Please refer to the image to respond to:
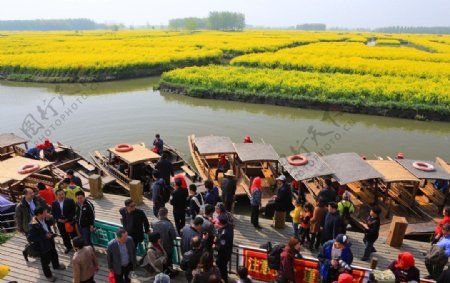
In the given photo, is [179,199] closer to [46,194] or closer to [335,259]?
[46,194]

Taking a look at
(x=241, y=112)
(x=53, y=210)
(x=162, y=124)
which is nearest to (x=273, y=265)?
(x=53, y=210)

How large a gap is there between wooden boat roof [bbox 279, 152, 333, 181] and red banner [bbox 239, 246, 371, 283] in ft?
11.3

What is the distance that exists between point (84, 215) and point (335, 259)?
484 centimetres

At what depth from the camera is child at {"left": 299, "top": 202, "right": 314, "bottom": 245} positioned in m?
7.52

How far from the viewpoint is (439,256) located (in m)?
6.18

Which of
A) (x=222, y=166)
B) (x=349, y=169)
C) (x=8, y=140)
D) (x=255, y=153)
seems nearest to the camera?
(x=349, y=169)

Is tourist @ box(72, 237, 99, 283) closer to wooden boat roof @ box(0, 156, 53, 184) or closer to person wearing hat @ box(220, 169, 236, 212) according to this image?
person wearing hat @ box(220, 169, 236, 212)

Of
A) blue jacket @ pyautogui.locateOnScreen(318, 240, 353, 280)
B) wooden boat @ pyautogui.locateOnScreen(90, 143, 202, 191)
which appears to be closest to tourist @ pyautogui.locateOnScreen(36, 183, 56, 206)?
wooden boat @ pyautogui.locateOnScreen(90, 143, 202, 191)

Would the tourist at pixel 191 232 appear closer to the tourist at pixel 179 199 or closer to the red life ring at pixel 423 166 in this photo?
the tourist at pixel 179 199

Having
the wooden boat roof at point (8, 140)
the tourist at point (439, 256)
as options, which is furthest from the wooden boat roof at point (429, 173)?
the wooden boat roof at point (8, 140)

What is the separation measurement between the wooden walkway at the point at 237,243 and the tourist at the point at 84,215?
0.78 m

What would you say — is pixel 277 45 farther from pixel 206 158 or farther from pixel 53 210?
pixel 53 210

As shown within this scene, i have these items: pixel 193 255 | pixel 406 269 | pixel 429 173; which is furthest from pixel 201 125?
pixel 406 269

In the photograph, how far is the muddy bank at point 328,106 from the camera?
2333 cm
